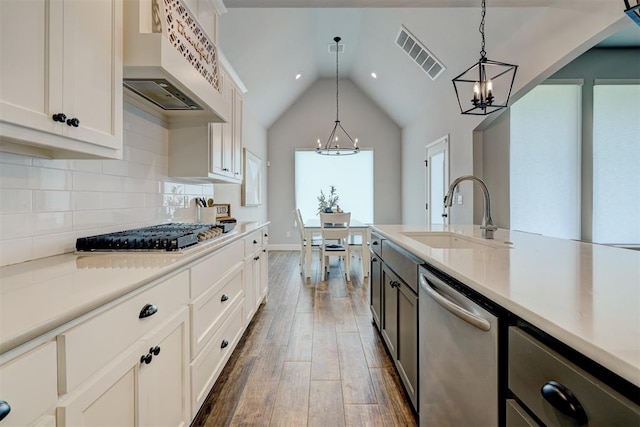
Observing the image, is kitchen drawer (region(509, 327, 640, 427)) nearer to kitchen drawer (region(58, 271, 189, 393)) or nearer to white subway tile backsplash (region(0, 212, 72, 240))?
kitchen drawer (region(58, 271, 189, 393))

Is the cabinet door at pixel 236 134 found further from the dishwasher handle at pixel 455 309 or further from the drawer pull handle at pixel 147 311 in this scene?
the dishwasher handle at pixel 455 309

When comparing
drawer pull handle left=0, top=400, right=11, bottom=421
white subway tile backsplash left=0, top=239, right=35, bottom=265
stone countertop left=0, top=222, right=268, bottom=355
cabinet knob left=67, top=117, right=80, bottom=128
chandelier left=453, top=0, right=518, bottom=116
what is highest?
chandelier left=453, top=0, right=518, bottom=116

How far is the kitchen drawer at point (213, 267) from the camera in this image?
1.53 metres

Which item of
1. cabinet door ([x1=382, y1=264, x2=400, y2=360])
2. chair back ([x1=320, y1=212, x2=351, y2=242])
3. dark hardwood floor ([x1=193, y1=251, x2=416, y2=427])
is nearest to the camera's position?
dark hardwood floor ([x1=193, y1=251, x2=416, y2=427])

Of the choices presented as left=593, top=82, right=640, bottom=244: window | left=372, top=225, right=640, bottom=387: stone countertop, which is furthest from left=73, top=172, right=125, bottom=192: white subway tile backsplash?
left=593, top=82, right=640, bottom=244: window

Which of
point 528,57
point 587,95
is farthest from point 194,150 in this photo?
point 587,95

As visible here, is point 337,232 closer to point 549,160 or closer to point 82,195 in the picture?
point 549,160

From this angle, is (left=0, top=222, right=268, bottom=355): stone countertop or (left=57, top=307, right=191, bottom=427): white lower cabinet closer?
(left=0, top=222, right=268, bottom=355): stone countertop

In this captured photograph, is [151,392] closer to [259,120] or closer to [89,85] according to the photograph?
[89,85]

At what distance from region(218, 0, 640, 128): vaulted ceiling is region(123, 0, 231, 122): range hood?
96 centimetres

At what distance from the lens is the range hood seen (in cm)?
143

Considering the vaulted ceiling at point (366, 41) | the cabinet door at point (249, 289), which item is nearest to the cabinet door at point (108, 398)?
the cabinet door at point (249, 289)

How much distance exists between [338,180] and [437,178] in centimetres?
271

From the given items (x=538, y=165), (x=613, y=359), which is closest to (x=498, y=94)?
(x=538, y=165)
